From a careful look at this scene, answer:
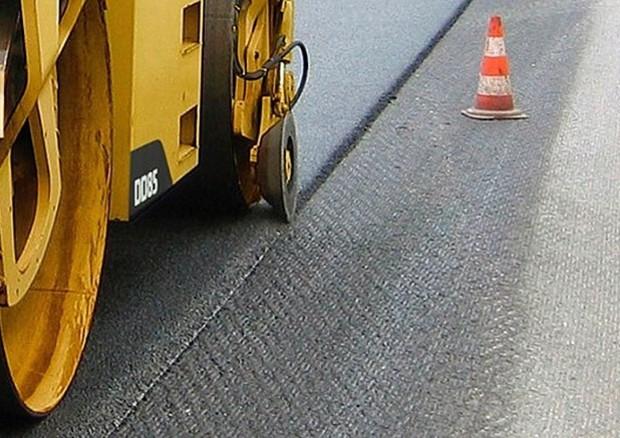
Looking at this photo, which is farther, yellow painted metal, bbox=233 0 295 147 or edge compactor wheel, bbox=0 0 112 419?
yellow painted metal, bbox=233 0 295 147

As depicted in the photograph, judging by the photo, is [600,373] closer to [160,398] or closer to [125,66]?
[160,398]

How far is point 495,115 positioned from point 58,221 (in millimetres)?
3349

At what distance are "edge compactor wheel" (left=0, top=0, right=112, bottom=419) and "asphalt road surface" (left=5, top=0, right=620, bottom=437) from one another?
0.15 metres

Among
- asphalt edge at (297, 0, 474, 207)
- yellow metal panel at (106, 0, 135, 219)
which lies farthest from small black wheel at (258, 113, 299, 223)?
yellow metal panel at (106, 0, 135, 219)

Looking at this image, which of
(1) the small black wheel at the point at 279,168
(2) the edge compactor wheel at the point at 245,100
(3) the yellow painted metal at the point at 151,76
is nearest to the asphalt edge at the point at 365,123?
(1) the small black wheel at the point at 279,168

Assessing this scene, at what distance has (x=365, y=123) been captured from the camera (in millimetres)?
5887

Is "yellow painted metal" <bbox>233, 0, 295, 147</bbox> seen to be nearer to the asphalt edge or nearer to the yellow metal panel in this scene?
the asphalt edge

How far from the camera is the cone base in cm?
612

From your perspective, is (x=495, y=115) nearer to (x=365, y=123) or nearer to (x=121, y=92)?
(x=365, y=123)

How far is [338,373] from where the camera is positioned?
11.2 ft

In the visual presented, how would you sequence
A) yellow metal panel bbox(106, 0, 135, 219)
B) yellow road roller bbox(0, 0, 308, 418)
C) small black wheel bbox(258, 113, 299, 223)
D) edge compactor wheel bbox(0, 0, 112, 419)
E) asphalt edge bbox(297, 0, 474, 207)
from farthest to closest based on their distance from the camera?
asphalt edge bbox(297, 0, 474, 207) → small black wheel bbox(258, 113, 299, 223) → yellow metal panel bbox(106, 0, 135, 219) → edge compactor wheel bbox(0, 0, 112, 419) → yellow road roller bbox(0, 0, 308, 418)

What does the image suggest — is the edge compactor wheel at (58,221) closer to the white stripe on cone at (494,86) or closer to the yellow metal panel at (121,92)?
the yellow metal panel at (121,92)

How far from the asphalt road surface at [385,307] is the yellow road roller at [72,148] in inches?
8.6

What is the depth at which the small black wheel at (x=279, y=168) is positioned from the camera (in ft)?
14.3
